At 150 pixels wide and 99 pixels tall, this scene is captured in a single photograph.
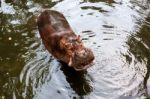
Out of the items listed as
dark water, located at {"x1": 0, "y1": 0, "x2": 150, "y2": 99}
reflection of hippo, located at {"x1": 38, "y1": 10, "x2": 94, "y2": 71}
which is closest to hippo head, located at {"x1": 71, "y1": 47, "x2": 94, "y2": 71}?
reflection of hippo, located at {"x1": 38, "y1": 10, "x2": 94, "y2": 71}

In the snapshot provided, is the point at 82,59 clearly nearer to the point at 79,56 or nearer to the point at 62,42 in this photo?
the point at 79,56

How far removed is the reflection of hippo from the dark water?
421 mm

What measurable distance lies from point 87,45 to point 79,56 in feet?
6.42

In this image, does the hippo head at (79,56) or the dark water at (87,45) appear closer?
the hippo head at (79,56)

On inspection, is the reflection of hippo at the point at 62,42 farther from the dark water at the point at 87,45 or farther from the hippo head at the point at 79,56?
the dark water at the point at 87,45

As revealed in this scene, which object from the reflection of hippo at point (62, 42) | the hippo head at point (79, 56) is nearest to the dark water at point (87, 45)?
the reflection of hippo at point (62, 42)

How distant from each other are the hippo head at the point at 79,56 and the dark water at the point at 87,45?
0.69 m

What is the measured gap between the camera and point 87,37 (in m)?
10.6

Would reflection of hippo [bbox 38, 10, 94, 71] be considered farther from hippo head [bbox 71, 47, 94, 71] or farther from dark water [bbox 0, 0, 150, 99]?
dark water [bbox 0, 0, 150, 99]

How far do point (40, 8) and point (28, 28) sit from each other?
1.44m

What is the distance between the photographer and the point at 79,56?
823cm

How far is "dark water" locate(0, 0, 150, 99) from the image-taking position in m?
8.70

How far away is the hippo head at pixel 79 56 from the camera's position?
8.23 meters

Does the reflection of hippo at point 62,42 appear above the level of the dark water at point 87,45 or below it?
above
